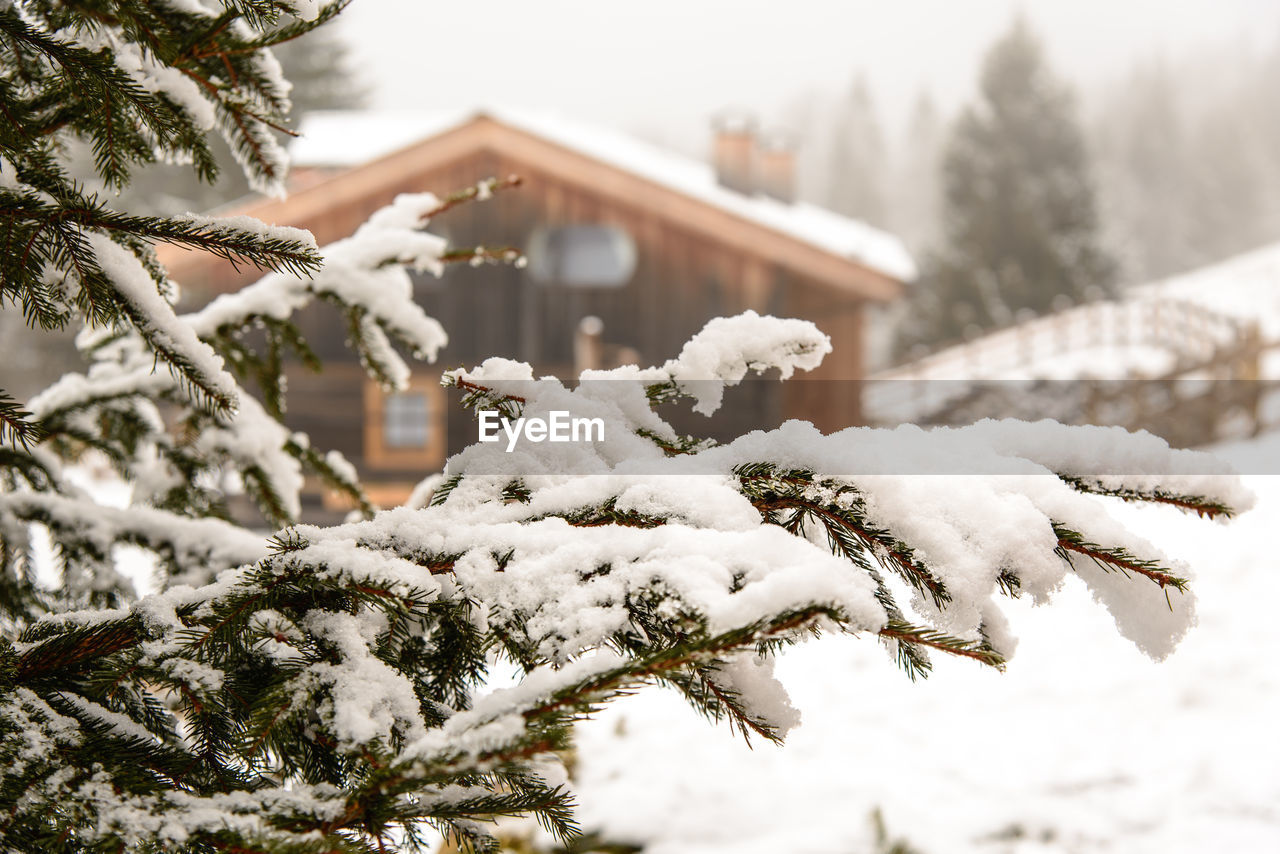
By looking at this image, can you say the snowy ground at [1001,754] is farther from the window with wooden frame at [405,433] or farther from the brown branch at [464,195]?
the window with wooden frame at [405,433]

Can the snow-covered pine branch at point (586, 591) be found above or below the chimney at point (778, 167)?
below

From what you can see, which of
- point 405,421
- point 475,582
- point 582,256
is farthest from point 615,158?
point 475,582

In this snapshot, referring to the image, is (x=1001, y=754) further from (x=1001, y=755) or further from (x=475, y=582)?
(x=475, y=582)

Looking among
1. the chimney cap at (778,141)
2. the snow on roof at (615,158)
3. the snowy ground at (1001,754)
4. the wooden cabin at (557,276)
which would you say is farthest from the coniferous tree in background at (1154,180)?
the snowy ground at (1001,754)

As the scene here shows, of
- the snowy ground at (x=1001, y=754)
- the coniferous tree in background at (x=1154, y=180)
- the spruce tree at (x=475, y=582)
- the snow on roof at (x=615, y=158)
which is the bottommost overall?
the snowy ground at (x=1001, y=754)

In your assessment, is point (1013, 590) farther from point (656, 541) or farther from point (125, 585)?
point (125, 585)

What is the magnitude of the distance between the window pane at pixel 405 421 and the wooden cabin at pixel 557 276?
17 millimetres

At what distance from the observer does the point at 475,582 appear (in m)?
1.10

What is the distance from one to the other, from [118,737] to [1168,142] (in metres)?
60.6

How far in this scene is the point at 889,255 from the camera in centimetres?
1279

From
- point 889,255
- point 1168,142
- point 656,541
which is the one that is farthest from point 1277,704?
point 1168,142

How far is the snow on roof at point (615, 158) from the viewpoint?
33.2 ft

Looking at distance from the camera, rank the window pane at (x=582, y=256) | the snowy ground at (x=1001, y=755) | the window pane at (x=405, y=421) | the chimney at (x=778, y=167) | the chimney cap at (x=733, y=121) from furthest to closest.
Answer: the chimney at (x=778, y=167) → the chimney cap at (x=733, y=121) → the window pane at (x=405, y=421) → the window pane at (x=582, y=256) → the snowy ground at (x=1001, y=755)

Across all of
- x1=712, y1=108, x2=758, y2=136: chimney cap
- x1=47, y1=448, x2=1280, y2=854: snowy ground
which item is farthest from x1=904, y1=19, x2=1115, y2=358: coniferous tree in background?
x1=47, y1=448, x2=1280, y2=854: snowy ground
